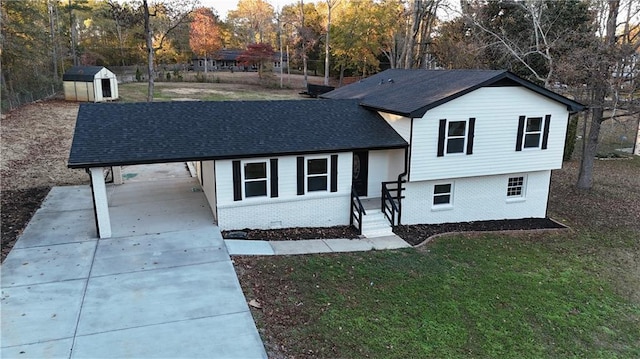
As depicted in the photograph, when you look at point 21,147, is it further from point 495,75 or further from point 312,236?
point 495,75

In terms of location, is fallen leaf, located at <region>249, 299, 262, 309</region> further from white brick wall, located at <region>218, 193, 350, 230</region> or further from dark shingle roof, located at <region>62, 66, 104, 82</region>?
dark shingle roof, located at <region>62, 66, 104, 82</region>

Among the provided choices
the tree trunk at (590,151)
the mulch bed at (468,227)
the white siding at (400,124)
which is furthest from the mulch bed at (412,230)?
the tree trunk at (590,151)

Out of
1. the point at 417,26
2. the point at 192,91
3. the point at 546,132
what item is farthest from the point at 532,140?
the point at 192,91

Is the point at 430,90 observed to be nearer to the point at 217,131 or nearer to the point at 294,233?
the point at 294,233

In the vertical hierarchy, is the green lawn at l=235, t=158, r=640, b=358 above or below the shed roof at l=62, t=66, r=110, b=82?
below

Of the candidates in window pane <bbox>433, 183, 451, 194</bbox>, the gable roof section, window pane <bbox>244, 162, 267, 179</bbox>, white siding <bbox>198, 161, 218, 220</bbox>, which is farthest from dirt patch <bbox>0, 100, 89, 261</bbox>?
window pane <bbox>433, 183, 451, 194</bbox>

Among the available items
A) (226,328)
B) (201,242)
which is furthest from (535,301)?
(201,242)

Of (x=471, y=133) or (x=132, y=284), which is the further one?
(x=471, y=133)
